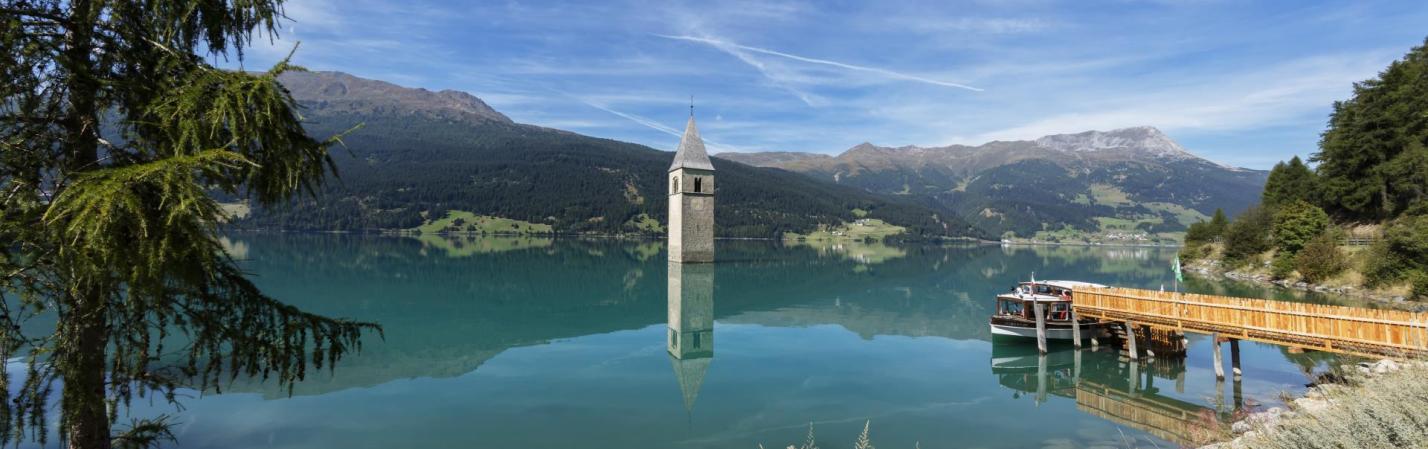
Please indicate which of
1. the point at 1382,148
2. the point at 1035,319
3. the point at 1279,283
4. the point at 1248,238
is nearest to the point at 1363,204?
the point at 1382,148

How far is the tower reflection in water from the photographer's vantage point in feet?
68.8

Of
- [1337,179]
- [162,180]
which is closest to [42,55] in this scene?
[162,180]

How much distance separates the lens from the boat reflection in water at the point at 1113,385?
16.8 meters

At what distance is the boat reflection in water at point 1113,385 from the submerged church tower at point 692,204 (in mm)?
50269

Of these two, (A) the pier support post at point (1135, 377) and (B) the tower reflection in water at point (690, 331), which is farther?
(B) the tower reflection in water at point (690, 331)

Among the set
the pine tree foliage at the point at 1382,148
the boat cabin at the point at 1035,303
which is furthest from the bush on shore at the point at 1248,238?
the boat cabin at the point at 1035,303

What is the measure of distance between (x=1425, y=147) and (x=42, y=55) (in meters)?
69.5

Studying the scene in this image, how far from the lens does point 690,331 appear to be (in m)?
31.0

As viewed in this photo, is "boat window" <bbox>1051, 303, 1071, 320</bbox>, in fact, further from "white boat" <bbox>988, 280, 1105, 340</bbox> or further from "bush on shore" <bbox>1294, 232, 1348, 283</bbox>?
"bush on shore" <bbox>1294, 232, 1348, 283</bbox>

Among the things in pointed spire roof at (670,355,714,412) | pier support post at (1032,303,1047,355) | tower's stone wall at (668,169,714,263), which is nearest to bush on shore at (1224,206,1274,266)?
pier support post at (1032,303,1047,355)

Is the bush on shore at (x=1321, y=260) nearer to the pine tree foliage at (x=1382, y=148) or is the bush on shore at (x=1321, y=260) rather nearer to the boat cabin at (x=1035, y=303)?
the pine tree foliage at (x=1382, y=148)

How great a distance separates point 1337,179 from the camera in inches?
2095

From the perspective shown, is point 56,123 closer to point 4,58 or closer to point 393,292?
point 4,58

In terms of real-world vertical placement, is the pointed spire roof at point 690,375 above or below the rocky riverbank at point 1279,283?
below
